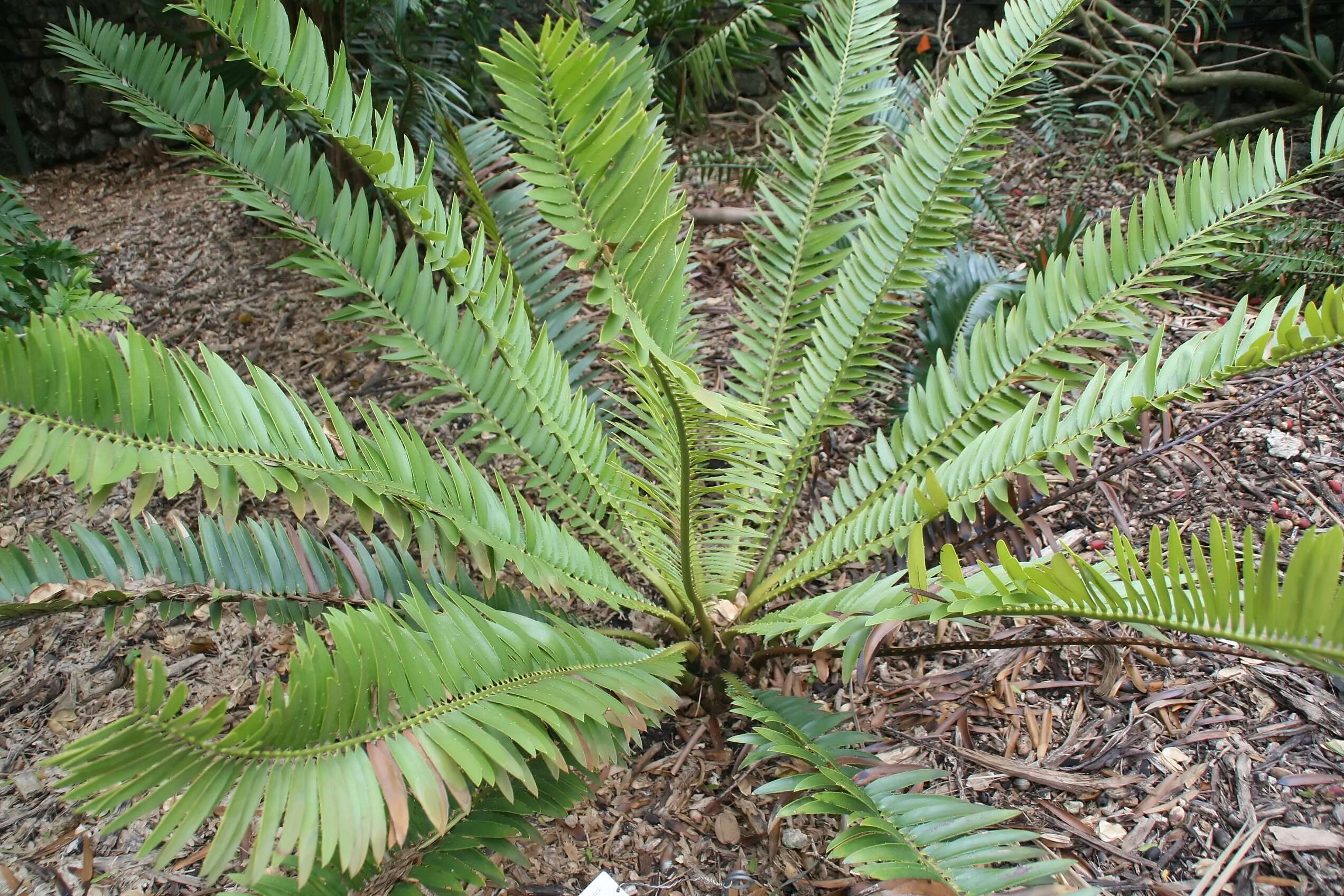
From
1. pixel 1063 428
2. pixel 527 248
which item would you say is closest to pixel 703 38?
pixel 527 248

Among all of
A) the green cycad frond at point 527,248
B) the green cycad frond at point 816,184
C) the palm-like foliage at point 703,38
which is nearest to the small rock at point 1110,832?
the green cycad frond at point 816,184

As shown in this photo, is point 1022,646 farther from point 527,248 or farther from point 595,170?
point 527,248

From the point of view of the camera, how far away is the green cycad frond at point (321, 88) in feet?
3.91

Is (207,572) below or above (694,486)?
below

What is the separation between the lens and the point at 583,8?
8.82 feet

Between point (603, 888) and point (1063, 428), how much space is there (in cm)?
Result: 102

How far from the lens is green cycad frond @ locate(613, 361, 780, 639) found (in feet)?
3.70

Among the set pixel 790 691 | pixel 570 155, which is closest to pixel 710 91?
pixel 570 155

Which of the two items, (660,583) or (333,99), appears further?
(660,583)

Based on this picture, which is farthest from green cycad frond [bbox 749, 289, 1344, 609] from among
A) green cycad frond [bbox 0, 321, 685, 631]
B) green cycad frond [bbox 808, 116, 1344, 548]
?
green cycad frond [bbox 0, 321, 685, 631]

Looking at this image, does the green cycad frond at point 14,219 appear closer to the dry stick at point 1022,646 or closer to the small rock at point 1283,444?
the dry stick at point 1022,646

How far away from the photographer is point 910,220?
1737mm

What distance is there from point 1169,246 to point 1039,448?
0.53 meters

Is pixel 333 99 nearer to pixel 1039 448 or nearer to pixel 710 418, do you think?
pixel 710 418
